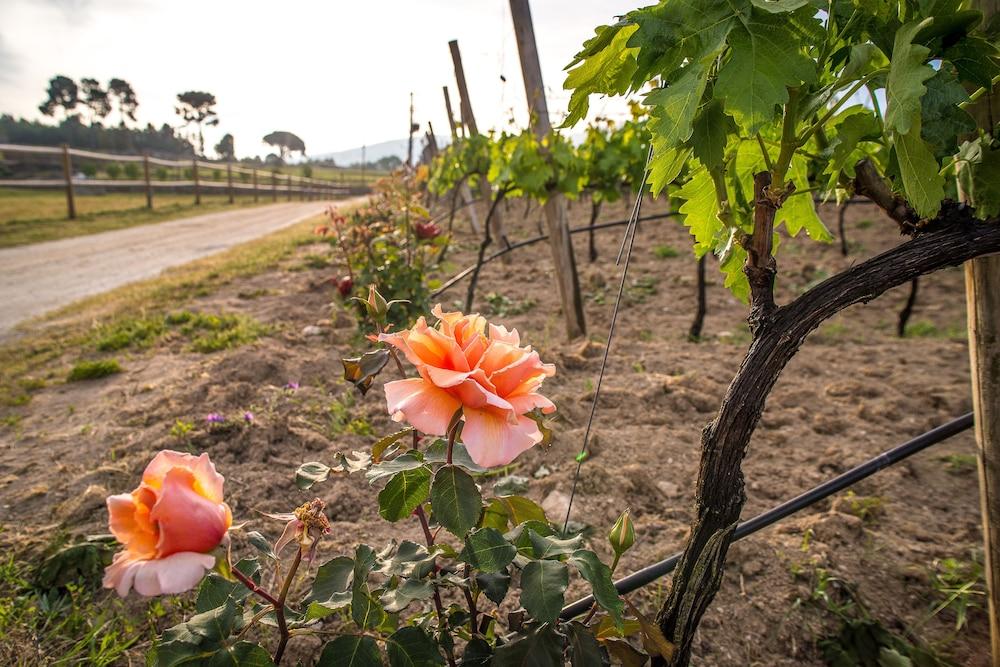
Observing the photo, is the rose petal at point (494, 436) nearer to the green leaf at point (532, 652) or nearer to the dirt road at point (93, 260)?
the green leaf at point (532, 652)

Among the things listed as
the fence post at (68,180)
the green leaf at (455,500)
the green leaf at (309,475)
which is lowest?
the green leaf at (309,475)

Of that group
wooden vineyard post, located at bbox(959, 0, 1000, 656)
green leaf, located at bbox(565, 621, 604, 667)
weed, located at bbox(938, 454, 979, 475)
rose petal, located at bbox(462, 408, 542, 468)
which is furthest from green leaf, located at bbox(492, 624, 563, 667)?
weed, located at bbox(938, 454, 979, 475)

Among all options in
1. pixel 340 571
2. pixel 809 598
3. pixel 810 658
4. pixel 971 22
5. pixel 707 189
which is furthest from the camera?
pixel 809 598

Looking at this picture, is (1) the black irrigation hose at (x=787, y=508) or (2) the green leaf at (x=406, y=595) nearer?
(2) the green leaf at (x=406, y=595)

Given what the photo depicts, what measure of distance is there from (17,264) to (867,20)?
9173 millimetres

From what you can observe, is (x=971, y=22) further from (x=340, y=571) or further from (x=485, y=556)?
(x=340, y=571)

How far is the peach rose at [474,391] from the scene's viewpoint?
2.11 feet

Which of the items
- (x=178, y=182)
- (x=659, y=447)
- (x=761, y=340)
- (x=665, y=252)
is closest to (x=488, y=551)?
(x=761, y=340)

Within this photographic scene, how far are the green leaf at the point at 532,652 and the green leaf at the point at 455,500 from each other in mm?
166

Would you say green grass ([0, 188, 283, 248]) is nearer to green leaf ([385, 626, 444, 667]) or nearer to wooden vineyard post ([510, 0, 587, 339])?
wooden vineyard post ([510, 0, 587, 339])

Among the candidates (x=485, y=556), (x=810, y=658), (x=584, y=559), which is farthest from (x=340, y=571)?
(x=810, y=658)

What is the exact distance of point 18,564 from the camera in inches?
61.4

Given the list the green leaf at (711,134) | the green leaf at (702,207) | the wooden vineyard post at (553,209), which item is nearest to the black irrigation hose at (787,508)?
A: the green leaf at (702,207)

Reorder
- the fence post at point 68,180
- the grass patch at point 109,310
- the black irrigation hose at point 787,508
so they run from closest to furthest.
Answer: the black irrigation hose at point 787,508
the grass patch at point 109,310
the fence post at point 68,180
